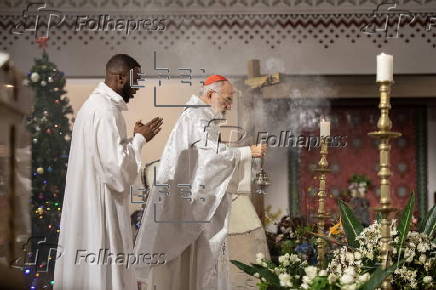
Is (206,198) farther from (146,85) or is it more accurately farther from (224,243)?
(146,85)

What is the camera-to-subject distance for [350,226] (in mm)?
3676

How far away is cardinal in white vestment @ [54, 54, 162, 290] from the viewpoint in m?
4.61

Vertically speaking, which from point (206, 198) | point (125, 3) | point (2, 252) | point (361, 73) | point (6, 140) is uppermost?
point (125, 3)

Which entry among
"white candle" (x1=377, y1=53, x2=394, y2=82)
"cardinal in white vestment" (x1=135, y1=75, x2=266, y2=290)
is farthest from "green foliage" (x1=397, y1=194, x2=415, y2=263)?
"cardinal in white vestment" (x1=135, y1=75, x2=266, y2=290)

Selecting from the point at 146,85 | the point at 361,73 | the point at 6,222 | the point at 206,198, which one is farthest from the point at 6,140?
the point at 361,73

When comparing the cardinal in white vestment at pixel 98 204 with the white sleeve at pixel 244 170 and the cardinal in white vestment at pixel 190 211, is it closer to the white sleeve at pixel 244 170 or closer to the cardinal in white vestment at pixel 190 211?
the cardinal in white vestment at pixel 190 211

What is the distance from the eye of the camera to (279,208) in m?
6.60

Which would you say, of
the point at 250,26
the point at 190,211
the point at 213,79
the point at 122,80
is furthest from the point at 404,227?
the point at 250,26

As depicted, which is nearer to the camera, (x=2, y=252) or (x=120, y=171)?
(x=120, y=171)

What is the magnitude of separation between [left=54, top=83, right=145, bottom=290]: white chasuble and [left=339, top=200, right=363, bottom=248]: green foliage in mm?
1415

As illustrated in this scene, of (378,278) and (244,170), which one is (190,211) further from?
(378,278)

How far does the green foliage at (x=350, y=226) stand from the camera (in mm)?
3619

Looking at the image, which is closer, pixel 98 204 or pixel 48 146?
pixel 98 204

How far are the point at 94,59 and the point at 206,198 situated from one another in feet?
4.74
